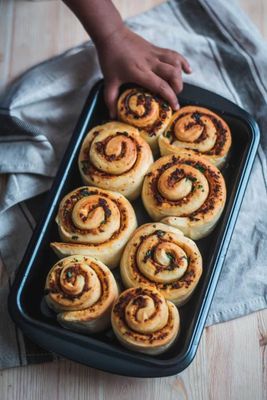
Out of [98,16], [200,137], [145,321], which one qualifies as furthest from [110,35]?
[145,321]

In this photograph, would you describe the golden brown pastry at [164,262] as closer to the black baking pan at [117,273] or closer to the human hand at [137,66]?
the black baking pan at [117,273]

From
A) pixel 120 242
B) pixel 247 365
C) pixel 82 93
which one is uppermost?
pixel 82 93

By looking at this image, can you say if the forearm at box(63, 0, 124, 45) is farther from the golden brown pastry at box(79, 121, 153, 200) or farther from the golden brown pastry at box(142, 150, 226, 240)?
the golden brown pastry at box(142, 150, 226, 240)

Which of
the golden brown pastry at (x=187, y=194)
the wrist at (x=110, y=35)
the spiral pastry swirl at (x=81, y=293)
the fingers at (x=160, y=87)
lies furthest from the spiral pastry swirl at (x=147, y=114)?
the spiral pastry swirl at (x=81, y=293)

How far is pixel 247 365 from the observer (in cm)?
202

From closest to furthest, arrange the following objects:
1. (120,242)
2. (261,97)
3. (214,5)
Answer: (120,242)
(261,97)
(214,5)

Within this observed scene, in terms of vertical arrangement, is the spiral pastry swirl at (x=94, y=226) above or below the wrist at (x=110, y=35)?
below

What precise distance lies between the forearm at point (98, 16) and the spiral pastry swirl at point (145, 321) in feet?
3.41

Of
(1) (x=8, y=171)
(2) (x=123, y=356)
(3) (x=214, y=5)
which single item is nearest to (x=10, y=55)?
(1) (x=8, y=171)

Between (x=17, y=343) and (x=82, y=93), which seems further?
(x=82, y=93)

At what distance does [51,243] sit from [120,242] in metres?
0.23

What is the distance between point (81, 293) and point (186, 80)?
112cm

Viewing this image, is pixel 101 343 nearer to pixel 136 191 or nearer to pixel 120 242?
pixel 120 242

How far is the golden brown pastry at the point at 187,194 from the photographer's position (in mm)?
1934
